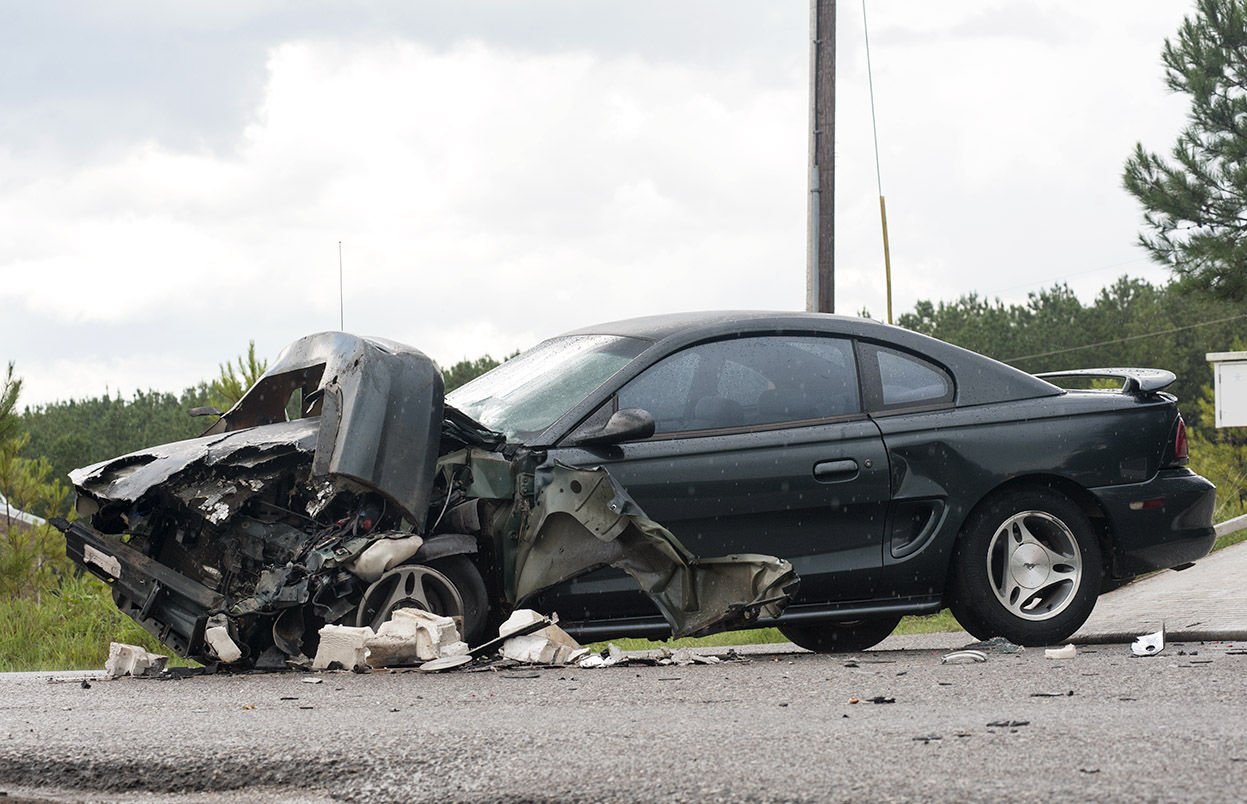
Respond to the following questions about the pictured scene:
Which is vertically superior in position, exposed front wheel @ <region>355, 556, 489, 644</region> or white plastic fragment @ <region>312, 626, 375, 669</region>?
exposed front wheel @ <region>355, 556, 489, 644</region>

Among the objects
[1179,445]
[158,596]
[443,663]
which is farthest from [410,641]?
[1179,445]

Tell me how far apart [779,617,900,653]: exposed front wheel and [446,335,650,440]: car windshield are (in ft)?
6.25

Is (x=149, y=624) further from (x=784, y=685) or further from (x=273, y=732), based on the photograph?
(x=784, y=685)

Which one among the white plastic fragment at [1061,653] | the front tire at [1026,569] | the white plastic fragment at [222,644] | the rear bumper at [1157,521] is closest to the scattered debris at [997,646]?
the front tire at [1026,569]

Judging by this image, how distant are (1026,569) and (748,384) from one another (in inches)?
61.8

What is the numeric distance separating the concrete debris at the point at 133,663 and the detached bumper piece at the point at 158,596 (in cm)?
26

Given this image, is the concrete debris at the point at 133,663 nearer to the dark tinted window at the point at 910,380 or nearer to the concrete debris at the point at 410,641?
the concrete debris at the point at 410,641

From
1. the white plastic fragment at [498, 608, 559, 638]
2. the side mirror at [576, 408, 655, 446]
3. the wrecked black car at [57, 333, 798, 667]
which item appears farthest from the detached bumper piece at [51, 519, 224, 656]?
the side mirror at [576, 408, 655, 446]

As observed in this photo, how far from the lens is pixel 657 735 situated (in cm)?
439

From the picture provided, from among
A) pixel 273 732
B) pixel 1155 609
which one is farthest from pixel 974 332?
pixel 273 732

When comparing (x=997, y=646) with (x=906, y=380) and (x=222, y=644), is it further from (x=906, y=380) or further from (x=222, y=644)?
(x=222, y=644)

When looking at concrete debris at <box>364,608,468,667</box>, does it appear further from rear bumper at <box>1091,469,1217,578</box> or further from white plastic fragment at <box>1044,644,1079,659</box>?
rear bumper at <box>1091,469,1217,578</box>

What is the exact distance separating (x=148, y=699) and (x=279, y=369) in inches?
84.2

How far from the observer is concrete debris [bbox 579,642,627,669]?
6.58 m
